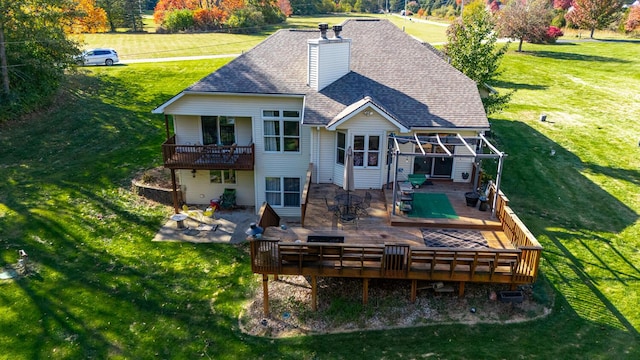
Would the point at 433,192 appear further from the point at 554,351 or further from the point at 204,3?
the point at 204,3

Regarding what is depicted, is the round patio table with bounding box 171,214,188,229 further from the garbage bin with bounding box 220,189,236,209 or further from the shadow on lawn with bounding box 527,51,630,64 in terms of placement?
the shadow on lawn with bounding box 527,51,630,64

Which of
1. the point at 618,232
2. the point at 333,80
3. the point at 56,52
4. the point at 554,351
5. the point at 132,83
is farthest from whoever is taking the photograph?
the point at 132,83

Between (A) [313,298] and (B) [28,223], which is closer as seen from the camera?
(A) [313,298]

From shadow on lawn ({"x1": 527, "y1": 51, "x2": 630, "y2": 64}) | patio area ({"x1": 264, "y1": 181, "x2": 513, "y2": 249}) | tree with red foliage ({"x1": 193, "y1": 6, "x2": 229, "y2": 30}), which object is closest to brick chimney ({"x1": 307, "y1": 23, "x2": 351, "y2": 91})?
patio area ({"x1": 264, "y1": 181, "x2": 513, "y2": 249})

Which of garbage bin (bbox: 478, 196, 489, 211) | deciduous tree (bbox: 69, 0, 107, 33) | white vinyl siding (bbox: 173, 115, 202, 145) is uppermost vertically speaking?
deciduous tree (bbox: 69, 0, 107, 33)

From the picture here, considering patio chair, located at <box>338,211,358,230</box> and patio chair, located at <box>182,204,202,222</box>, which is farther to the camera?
patio chair, located at <box>182,204,202,222</box>

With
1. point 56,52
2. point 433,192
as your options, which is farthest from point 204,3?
point 433,192
